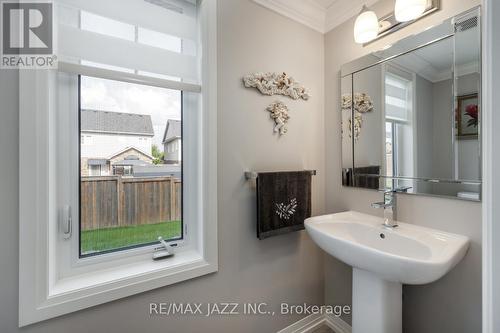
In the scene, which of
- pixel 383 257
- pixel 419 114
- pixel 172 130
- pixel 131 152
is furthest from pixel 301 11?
pixel 383 257

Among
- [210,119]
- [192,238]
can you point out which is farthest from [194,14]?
[192,238]

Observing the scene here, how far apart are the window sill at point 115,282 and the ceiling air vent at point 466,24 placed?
1660mm

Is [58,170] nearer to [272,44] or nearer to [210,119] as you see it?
[210,119]

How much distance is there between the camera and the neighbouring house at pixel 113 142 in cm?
103

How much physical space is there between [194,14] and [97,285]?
1.43 m

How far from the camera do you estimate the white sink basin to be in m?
0.80

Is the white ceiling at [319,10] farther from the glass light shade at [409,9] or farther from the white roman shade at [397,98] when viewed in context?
the white roman shade at [397,98]

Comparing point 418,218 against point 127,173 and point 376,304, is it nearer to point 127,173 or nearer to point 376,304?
point 376,304

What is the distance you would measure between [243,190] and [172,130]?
0.53m

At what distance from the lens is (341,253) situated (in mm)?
996

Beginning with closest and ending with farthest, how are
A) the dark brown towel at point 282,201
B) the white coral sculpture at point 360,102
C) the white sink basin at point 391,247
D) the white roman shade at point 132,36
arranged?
the white sink basin at point 391,247 → the white roman shade at point 132,36 → the dark brown towel at point 282,201 → the white coral sculpture at point 360,102

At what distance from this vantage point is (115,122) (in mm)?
1087

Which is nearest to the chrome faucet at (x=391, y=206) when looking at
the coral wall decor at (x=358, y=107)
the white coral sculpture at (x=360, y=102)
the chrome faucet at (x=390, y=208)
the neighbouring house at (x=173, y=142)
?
the chrome faucet at (x=390, y=208)

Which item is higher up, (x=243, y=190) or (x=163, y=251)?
(x=243, y=190)
